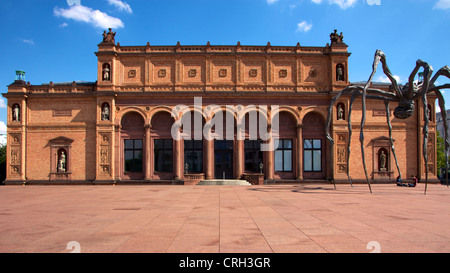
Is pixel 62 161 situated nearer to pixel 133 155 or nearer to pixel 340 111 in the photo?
pixel 133 155

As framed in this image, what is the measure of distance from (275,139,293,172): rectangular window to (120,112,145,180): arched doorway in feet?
46.5

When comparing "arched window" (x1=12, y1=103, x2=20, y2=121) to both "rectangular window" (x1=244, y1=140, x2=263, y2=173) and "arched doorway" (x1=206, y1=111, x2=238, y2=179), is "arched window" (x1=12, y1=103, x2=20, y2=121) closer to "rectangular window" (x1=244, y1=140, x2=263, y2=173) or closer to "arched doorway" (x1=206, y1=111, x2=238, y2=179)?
"arched doorway" (x1=206, y1=111, x2=238, y2=179)

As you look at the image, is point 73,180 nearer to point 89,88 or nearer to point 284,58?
point 89,88

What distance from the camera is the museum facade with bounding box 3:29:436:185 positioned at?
32.3m

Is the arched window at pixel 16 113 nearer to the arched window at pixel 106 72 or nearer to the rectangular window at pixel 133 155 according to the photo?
the arched window at pixel 106 72

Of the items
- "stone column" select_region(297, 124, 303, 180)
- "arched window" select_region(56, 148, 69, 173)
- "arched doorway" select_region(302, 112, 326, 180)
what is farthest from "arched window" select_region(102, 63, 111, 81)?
"arched doorway" select_region(302, 112, 326, 180)

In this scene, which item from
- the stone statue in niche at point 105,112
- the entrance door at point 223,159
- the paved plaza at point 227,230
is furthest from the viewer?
the entrance door at point 223,159

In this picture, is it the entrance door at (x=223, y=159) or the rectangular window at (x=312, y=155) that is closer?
the entrance door at (x=223, y=159)

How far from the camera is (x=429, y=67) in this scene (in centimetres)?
1766

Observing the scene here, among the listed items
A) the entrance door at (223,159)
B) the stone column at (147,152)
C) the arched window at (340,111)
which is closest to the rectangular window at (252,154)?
the entrance door at (223,159)

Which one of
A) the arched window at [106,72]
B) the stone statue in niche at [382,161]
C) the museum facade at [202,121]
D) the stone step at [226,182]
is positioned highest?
the arched window at [106,72]

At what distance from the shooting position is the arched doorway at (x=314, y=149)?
3306cm

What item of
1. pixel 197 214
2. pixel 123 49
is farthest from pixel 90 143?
pixel 197 214

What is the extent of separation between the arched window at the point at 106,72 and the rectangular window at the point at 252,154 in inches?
616
